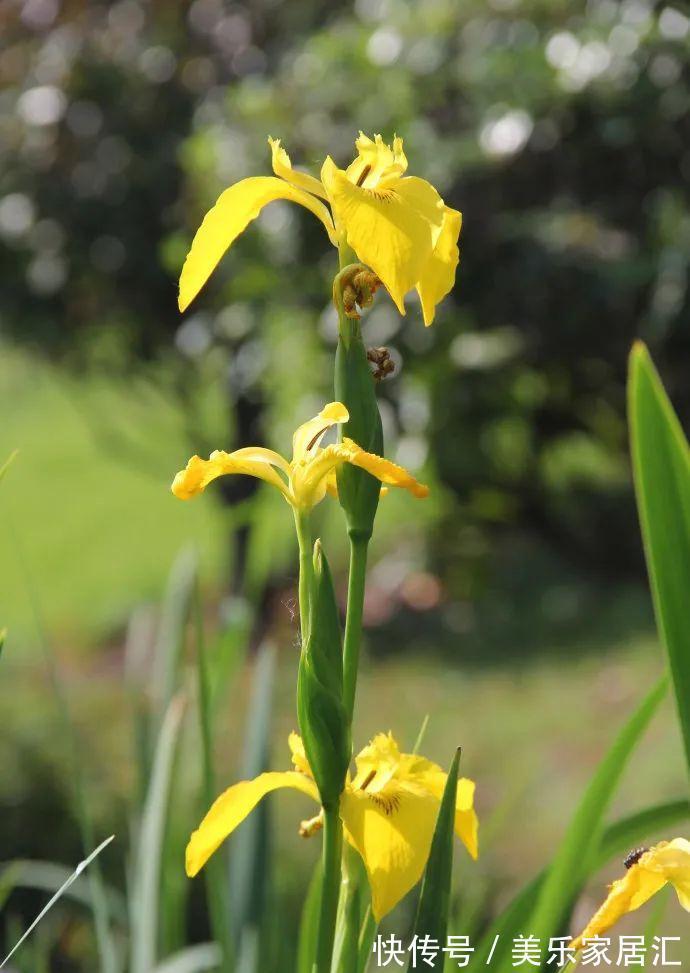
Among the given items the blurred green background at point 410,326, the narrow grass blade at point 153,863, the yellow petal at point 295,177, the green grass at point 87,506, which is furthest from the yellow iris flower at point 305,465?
the green grass at point 87,506

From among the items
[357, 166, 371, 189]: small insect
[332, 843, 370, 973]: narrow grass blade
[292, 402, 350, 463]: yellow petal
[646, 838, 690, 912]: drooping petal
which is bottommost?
[332, 843, 370, 973]: narrow grass blade

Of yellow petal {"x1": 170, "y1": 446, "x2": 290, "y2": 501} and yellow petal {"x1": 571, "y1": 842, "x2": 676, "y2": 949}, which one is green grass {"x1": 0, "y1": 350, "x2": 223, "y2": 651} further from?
yellow petal {"x1": 571, "y1": 842, "x2": 676, "y2": 949}

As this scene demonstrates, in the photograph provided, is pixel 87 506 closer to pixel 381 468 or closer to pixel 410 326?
pixel 410 326

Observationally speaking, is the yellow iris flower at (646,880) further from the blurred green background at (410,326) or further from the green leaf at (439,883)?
the blurred green background at (410,326)

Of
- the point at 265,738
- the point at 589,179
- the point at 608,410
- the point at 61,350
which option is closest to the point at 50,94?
the point at 61,350

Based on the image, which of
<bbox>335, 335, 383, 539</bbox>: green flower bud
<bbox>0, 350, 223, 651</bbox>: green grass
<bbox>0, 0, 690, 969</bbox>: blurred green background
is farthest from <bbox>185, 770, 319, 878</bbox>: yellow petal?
<bbox>0, 350, 223, 651</bbox>: green grass

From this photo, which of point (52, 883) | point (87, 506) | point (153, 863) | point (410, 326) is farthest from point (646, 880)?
point (87, 506)
